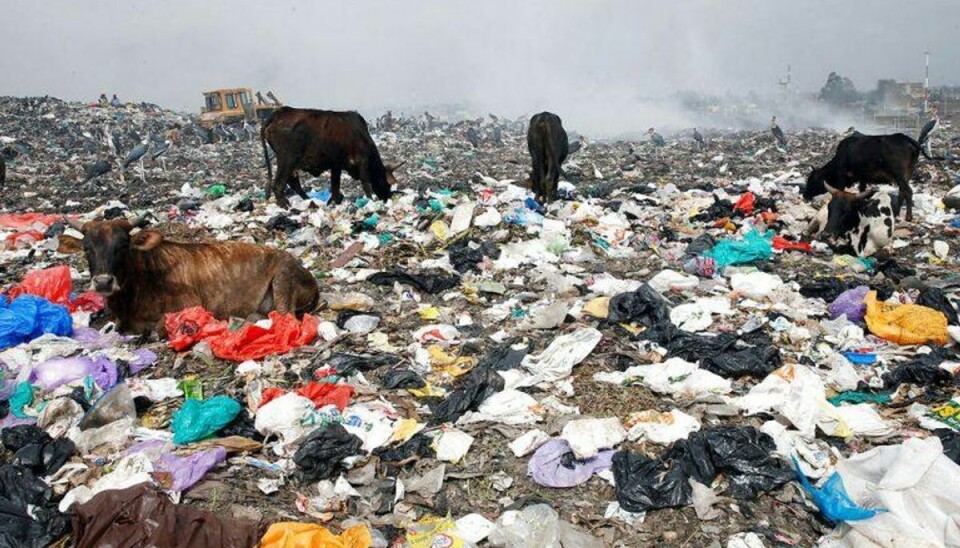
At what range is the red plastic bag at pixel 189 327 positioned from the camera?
4762 mm

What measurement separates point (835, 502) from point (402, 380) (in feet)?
8.49

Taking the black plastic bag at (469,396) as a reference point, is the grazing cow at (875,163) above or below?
above

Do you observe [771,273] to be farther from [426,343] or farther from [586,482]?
[586,482]

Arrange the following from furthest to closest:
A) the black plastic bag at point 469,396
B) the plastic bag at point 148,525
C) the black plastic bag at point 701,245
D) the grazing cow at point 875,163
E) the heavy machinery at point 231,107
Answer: the heavy machinery at point 231,107, the grazing cow at point 875,163, the black plastic bag at point 701,245, the black plastic bag at point 469,396, the plastic bag at point 148,525

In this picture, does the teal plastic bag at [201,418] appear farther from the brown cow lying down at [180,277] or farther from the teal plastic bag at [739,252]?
the teal plastic bag at [739,252]

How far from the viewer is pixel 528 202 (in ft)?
31.2

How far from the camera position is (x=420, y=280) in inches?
252

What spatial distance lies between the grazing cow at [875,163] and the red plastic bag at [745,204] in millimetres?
967

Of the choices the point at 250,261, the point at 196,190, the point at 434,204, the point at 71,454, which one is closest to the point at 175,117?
the point at 196,190

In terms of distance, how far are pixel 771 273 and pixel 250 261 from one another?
16.7 feet

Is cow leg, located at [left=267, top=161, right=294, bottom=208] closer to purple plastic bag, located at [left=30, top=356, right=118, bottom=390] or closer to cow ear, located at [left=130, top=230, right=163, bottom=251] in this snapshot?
cow ear, located at [left=130, top=230, right=163, bottom=251]

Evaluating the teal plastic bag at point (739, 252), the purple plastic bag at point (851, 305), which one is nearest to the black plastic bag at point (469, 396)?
the purple plastic bag at point (851, 305)

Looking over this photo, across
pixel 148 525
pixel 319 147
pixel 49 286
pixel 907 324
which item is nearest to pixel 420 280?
pixel 49 286

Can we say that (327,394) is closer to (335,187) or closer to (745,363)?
(745,363)
